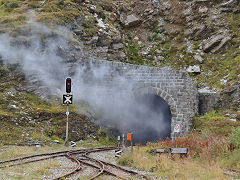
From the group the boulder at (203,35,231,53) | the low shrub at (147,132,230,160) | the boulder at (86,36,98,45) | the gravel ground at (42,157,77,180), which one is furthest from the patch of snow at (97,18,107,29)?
the gravel ground at (42,157,77,180)

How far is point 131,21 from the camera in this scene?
29.2 m

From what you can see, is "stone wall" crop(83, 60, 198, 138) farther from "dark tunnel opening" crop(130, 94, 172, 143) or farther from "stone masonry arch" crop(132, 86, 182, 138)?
"dark tunnel opening" crop(130, 94, 172, 143)

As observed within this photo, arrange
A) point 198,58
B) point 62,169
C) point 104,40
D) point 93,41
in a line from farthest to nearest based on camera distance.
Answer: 1. point 198,58
2. point 104,40
3. point 93,41
4. point 62,169

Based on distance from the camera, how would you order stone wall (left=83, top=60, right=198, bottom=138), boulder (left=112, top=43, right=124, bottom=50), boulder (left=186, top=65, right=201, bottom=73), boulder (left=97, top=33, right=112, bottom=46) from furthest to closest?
boulder (left=112, top=43, right=124, bottom=50) → boulder (left=97, top=33, right=112, bottom=46) → boulder (left=186, top=65, right=201, bottom=73) → stone wall (left=83, top=60, right=198, bottom=138)

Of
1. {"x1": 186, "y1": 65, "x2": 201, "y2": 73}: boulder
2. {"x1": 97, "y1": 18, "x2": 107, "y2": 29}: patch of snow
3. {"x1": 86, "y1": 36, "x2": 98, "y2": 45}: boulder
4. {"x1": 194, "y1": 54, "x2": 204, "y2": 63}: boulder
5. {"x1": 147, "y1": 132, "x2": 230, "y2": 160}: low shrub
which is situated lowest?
{"x1": 147, "y1": 132, "x2": 230, "y2": 160}: low shrub

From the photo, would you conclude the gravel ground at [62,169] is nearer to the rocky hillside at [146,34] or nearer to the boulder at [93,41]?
the rocky hillside at [146,34]

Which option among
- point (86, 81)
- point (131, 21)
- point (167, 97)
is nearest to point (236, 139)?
point (167, 97)

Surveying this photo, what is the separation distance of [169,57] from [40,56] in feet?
42.0

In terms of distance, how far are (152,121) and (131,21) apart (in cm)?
1347

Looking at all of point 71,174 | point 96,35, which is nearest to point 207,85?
point 96,35

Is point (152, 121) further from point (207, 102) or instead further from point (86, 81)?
point (86, 81)

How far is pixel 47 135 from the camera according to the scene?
47.2ft

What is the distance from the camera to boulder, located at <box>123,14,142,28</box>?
29.1 metres

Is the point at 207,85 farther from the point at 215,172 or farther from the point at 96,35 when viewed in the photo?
the point at 215,172
